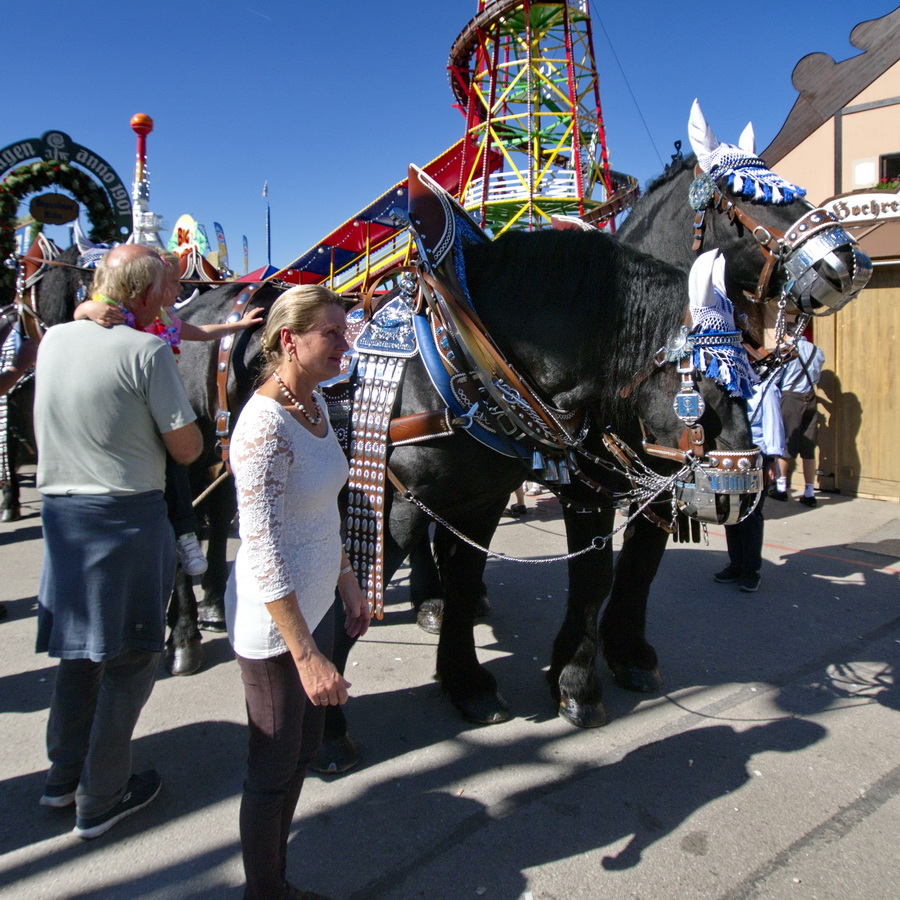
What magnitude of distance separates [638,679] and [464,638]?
0.90 meters

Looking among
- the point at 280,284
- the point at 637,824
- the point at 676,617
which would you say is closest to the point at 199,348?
the point at 280,284

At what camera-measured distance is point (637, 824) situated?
7.54 ft

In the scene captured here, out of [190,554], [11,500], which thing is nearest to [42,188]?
[11,500]

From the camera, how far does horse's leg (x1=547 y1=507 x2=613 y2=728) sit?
9.63ft

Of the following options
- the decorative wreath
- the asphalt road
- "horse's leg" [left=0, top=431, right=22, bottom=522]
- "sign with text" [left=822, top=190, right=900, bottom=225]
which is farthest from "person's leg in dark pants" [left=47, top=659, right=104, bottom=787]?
"sign with text" [left=822, top=190, right=900, bottom=225]

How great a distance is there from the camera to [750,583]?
15.2 feet

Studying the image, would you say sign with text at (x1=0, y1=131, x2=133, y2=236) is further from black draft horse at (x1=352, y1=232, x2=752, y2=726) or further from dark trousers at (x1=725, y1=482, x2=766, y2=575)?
dark trousers at (x1=725, y1=482, x2=766, y2=575)

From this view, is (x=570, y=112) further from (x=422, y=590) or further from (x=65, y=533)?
(x=65, y=533)

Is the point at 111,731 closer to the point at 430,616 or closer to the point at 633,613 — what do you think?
the point at 430,616

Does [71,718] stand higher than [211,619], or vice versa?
[71,718]

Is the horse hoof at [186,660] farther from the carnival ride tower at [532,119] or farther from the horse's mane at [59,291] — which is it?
the carnival ride tower at [532,119]

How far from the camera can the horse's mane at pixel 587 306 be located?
237 cm

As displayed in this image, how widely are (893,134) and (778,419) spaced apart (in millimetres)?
3873

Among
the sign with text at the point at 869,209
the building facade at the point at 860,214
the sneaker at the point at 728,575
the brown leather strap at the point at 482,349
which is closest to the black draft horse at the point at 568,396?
the brown leather strap at the point at 482,349
